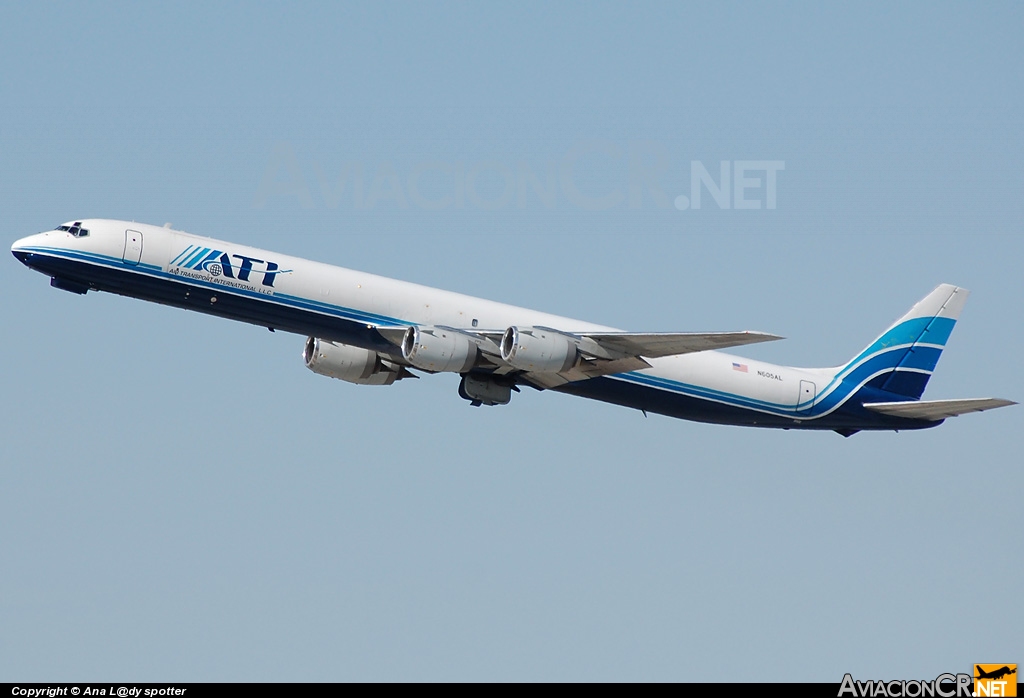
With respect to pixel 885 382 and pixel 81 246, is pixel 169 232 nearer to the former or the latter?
pixel 81 246

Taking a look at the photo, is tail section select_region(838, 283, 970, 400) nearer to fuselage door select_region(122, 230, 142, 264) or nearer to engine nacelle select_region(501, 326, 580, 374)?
engine nacelle select_region(501, 326, 580, 374)

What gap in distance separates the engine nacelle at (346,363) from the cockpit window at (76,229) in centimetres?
1090

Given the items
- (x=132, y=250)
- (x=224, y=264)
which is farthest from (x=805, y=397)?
(x=132, y=250)

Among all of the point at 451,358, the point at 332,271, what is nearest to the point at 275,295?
the point at 332,271

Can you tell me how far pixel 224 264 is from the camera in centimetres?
5300

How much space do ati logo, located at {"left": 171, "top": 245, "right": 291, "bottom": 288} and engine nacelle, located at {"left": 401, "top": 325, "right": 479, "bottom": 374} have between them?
17.7 feet

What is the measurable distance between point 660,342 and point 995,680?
17.0 metres

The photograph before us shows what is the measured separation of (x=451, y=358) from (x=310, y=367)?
9287mm

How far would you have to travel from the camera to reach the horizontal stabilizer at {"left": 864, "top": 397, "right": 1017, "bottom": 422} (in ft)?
180

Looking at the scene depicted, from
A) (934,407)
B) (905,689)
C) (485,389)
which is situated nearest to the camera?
(905,689)

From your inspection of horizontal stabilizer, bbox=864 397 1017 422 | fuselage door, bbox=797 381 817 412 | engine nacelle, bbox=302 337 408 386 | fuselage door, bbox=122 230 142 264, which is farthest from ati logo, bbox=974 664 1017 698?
fuselage door, bbox=122 230 142 264

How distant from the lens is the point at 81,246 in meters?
→ 52.1

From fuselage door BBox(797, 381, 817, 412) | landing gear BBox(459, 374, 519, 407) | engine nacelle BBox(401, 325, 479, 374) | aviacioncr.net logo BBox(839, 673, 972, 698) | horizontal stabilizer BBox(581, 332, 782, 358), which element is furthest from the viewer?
fuselage door BBox(797, 381, 817, 412)

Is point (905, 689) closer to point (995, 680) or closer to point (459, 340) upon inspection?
point (995, 680)
